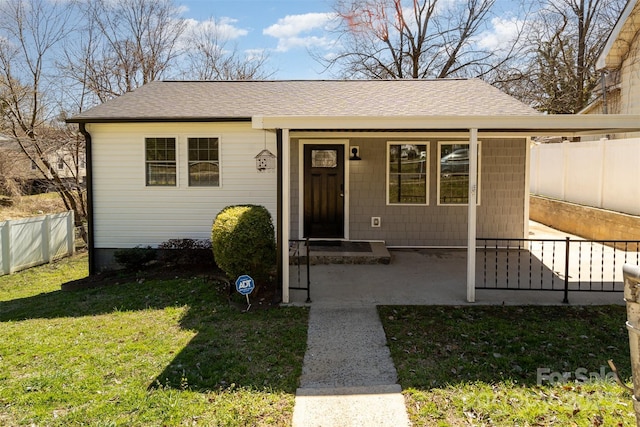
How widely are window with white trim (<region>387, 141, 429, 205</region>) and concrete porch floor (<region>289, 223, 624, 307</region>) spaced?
1.61 metres

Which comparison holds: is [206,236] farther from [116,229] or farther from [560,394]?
[560,394]

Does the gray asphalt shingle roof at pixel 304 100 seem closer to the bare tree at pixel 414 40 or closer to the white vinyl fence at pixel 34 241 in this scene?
the white vinyl fence at pixel 34 241

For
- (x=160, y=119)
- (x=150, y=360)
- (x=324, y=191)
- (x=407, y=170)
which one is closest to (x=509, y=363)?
(x=150, y=360)

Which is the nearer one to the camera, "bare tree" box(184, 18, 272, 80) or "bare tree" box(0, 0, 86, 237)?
"bare tree" box(0, 0, 86, 237)

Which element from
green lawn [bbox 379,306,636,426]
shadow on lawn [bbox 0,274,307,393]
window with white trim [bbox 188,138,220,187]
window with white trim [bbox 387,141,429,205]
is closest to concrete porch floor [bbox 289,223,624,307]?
green lawn [bbox 379,306,636,426]

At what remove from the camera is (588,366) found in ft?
14.6

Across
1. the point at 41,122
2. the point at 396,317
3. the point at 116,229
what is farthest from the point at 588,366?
the point at 41,122

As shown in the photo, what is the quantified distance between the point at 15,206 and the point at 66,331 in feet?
46.9

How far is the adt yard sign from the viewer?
20.6 ft

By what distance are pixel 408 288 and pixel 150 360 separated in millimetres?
3929

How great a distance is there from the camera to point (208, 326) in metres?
5.72

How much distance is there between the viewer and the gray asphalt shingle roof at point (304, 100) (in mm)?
8836

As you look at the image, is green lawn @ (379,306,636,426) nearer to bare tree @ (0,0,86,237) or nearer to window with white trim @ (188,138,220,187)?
window with white trim @ (188,138,220,187)

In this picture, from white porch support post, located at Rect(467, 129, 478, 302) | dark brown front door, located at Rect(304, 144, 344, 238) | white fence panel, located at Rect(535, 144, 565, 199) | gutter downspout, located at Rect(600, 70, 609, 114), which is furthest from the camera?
gutter downspout, located at Rect(600, 70, 609, 114)
